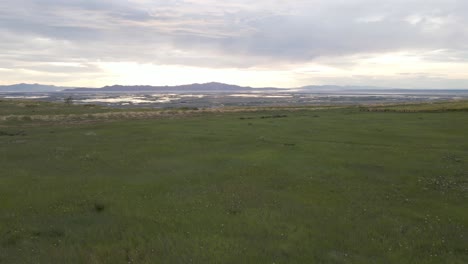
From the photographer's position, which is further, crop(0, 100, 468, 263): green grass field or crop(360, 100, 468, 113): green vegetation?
crop(360, 100, 468, 113): green vegetation

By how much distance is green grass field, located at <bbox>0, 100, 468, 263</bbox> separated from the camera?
46.8 feet

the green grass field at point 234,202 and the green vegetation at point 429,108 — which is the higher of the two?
the green vegetation at point 429,108

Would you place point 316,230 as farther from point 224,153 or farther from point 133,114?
point 133,114

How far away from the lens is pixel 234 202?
19.8 meters

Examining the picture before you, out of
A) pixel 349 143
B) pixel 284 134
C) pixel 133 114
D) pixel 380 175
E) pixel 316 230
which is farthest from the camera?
pixel 133 114

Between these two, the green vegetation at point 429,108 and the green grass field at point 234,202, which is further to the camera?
the green vegetation at point 429,108

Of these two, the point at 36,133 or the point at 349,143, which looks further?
the point at 36,133

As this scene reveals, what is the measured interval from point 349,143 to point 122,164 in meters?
22.6

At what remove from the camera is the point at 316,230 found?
634 inches

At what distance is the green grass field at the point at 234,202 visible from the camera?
1427 centimetres

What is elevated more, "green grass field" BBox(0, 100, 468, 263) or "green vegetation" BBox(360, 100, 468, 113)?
"green vegetation" BBox(360, 100, 468, 113)

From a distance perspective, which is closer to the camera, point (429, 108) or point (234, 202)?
point (234, 202)

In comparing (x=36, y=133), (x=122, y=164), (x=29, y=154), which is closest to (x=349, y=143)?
(x=122, y=164)

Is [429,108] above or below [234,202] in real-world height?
above
